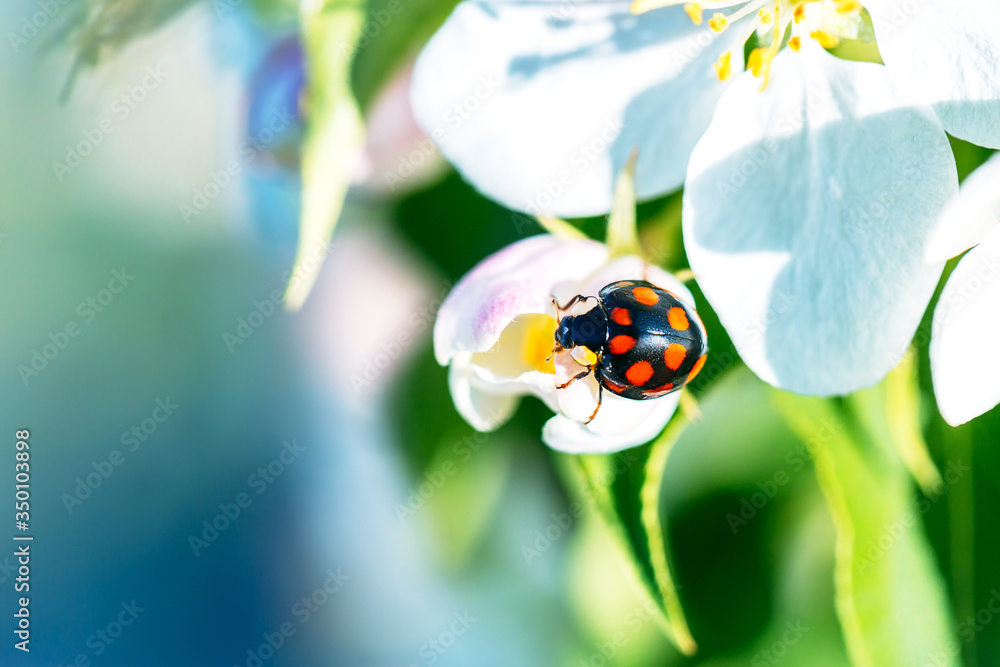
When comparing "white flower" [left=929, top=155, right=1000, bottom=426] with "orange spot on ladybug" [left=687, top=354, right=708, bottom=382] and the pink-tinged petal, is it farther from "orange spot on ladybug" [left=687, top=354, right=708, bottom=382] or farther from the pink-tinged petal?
the pink-tinged petal

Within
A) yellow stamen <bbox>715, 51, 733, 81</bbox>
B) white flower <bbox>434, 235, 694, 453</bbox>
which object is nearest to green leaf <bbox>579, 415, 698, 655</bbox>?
white flower <bbox>434, 235, 694, 453</bbox>

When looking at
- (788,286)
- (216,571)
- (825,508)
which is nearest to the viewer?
(788,286)

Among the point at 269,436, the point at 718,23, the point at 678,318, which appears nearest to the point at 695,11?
the point at 718,23

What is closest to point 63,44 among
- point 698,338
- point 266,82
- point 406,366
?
point 266,82

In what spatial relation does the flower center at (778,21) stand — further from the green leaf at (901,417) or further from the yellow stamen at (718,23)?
the green leaf at (901,417)

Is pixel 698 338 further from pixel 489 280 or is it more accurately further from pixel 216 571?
pixel 216 571
